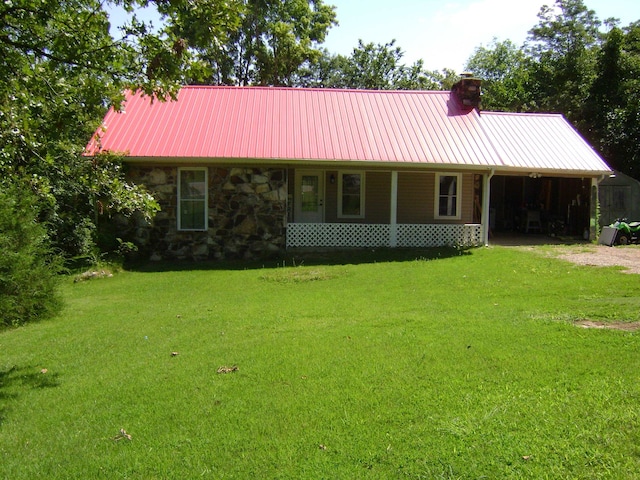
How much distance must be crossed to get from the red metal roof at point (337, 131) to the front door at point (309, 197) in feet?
4.48

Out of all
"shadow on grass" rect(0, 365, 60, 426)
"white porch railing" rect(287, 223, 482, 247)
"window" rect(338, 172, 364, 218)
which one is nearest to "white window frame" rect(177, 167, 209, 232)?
"white porch railing" rect(287, 223, 482, 247)

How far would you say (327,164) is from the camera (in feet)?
49.8

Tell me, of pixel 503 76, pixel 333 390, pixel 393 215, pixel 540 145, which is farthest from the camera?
pixel 503 76

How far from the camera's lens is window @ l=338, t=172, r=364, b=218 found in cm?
1662

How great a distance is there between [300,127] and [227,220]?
146 inches

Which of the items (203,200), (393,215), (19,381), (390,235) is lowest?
(19,381)

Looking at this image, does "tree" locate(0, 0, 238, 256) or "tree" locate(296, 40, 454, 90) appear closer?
"tree" locate(0, 0, 238, 256)

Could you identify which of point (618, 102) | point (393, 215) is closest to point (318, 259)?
point (393, 215)

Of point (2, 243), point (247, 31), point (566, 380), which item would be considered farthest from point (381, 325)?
point (247, 31)

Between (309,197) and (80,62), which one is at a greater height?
(80,62)

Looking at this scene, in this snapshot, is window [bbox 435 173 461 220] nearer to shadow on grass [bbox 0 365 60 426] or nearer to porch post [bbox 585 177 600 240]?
porch post [bbox 585 177 600 240]

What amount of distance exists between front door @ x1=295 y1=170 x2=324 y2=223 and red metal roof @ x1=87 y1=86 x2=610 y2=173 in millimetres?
1365

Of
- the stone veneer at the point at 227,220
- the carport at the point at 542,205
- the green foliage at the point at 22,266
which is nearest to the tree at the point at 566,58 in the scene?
the carport at the point at 542,205

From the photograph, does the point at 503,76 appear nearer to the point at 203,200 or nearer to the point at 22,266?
the point at 203,200
